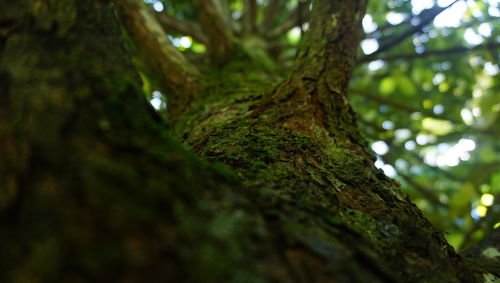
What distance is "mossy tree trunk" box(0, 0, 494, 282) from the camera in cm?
61

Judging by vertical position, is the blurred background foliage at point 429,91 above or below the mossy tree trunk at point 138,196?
above

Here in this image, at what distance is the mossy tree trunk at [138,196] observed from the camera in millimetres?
609

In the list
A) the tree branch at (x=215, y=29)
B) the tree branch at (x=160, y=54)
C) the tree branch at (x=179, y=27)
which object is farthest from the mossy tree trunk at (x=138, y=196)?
the tree branch at (x=179, y=27)

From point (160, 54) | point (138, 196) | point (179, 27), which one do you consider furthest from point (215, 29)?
point (138, 196)

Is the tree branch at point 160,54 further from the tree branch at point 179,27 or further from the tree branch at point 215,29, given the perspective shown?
the tree branch at point 179,27

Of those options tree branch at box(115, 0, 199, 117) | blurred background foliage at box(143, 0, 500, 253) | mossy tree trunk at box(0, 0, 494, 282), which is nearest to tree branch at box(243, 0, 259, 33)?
blurred background foliage at box(143, 0, 500, 253)

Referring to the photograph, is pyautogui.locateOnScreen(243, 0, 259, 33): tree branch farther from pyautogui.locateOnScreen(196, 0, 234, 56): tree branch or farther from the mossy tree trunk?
the mossy tree trunk

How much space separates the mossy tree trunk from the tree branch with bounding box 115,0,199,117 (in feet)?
4.13

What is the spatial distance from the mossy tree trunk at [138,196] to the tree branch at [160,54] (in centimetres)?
126

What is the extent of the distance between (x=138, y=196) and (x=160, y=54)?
206cm

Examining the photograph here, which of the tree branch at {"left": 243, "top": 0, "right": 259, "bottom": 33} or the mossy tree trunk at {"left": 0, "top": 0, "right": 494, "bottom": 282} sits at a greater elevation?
the tree branch at {"left": 243, "top": 0, "right": 259, "bottom": 33}

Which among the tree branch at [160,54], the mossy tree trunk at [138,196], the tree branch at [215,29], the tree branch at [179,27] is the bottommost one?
the mossy tree trunk at [138,196]

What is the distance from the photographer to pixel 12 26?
35.7 inches

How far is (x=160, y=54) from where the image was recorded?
2.54 meters
